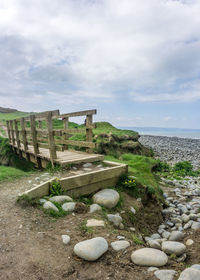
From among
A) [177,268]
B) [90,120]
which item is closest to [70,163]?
[90,120]

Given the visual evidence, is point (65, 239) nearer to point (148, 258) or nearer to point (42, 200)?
point (148, 258)

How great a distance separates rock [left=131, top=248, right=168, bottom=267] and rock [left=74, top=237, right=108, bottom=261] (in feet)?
1.43

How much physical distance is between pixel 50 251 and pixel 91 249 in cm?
62

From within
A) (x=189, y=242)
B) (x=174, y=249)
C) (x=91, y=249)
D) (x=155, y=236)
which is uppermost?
(x=91, y=249)

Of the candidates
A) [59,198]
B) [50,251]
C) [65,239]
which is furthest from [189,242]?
[59,198]

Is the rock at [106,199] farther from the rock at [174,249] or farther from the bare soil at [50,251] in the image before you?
the rock at [174,249]

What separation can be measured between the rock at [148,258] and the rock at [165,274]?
0.69ft

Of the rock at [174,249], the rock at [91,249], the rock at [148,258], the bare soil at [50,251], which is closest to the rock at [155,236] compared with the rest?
the bare soil at [50,251]

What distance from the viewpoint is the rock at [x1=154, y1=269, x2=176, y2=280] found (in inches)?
85.9

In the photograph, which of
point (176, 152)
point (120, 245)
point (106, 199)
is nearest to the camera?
point (120, 245)

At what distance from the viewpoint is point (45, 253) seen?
8.70ft

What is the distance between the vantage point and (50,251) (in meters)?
2.70

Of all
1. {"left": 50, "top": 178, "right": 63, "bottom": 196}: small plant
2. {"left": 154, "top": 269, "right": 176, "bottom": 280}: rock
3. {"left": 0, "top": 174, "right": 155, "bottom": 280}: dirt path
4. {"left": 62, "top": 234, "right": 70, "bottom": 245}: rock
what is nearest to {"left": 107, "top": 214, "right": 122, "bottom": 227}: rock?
{"left": 0, "top": 174, "right": 155, "bottom": 280}: dirt path

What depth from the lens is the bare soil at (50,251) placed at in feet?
7.56
